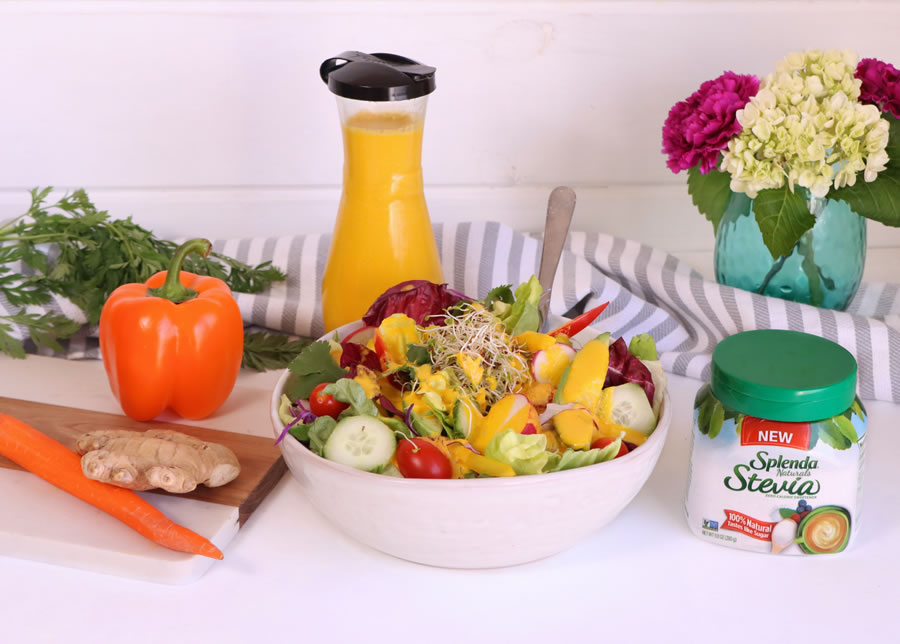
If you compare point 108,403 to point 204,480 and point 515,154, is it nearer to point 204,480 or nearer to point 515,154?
point 204,480

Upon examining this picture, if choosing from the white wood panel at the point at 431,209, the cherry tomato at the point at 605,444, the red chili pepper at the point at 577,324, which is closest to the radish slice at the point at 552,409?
the cherry tomato at the point at 605,444

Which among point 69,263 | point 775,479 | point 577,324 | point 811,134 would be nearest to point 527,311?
point 577,324

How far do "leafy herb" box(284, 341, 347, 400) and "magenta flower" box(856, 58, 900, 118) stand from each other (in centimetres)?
67

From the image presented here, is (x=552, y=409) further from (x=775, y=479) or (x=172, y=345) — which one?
(x=172, y=345)

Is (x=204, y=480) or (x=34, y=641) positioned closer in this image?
(x=34, y=641)

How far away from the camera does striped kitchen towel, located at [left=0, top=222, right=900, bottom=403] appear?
1.06 meters

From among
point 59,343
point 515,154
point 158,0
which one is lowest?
point 59,343

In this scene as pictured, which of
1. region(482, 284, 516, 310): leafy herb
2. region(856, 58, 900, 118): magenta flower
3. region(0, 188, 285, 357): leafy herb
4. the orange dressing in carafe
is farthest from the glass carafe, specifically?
region(856, 58, 900, 118): magenta flower

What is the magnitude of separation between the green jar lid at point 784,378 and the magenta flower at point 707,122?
338 millimetres

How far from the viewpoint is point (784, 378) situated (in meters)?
0.73

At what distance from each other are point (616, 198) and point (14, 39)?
0.89 metres

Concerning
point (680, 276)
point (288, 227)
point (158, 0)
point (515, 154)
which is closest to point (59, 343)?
point (288, 227)

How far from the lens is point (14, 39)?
1302 millimetres

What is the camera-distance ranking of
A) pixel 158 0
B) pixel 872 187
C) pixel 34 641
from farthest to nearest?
pixel 158 0, pixel 872 187, pixel 34 641
